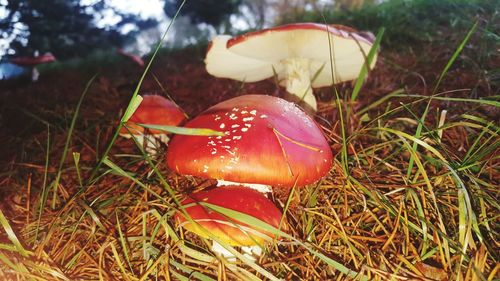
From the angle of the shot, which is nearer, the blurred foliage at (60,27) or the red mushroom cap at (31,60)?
the blurred foliage at (60,27)

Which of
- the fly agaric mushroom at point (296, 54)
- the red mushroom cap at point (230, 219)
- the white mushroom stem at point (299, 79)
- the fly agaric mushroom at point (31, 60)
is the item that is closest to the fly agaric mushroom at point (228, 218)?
the red mushroom cap at point (230, 219)

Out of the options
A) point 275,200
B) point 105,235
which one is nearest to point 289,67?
point 275,200

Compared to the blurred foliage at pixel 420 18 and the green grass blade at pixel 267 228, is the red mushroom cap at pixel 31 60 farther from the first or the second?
the green grass blade at pixel 267 228

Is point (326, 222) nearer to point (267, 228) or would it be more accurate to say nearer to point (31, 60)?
point (267, 228)

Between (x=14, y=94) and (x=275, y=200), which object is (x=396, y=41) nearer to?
(x=275, y=200)

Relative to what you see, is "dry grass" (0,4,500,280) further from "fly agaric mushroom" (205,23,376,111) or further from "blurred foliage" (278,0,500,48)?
"blurred foliage" (278,0,500,48)

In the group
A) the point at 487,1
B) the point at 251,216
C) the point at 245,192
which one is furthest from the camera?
the point at 487,1
